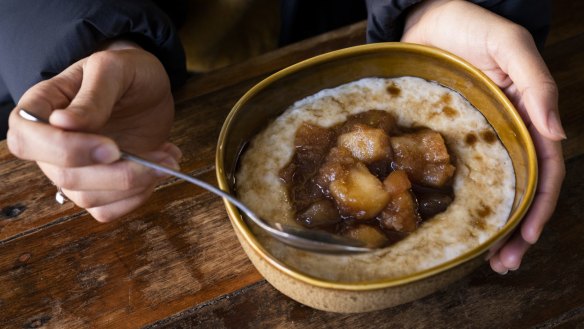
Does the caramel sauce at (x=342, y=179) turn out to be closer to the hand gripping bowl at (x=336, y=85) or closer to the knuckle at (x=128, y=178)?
the hand gripping bowl at (x=336, y=85)

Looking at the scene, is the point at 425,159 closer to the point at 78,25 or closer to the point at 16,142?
the point at 16,142

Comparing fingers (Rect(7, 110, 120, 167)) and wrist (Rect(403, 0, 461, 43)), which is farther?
wrist (Rect(403, 0, 461, 43))

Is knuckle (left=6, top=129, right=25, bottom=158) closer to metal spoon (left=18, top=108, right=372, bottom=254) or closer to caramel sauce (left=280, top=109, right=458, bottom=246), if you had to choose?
metal spoon (left=18, top=108, right=372, bottom=254)

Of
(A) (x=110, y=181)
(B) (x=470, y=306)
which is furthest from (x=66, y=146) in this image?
(B) (x=470, y=306)

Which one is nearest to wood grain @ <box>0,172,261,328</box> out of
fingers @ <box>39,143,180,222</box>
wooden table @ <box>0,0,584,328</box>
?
wooden table @ <box>0,0,584,328</box>

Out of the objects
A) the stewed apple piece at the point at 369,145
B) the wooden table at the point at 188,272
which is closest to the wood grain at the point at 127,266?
the wooden table at the point at 188,272

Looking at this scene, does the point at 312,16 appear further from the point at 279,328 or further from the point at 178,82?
the point at 279,328
